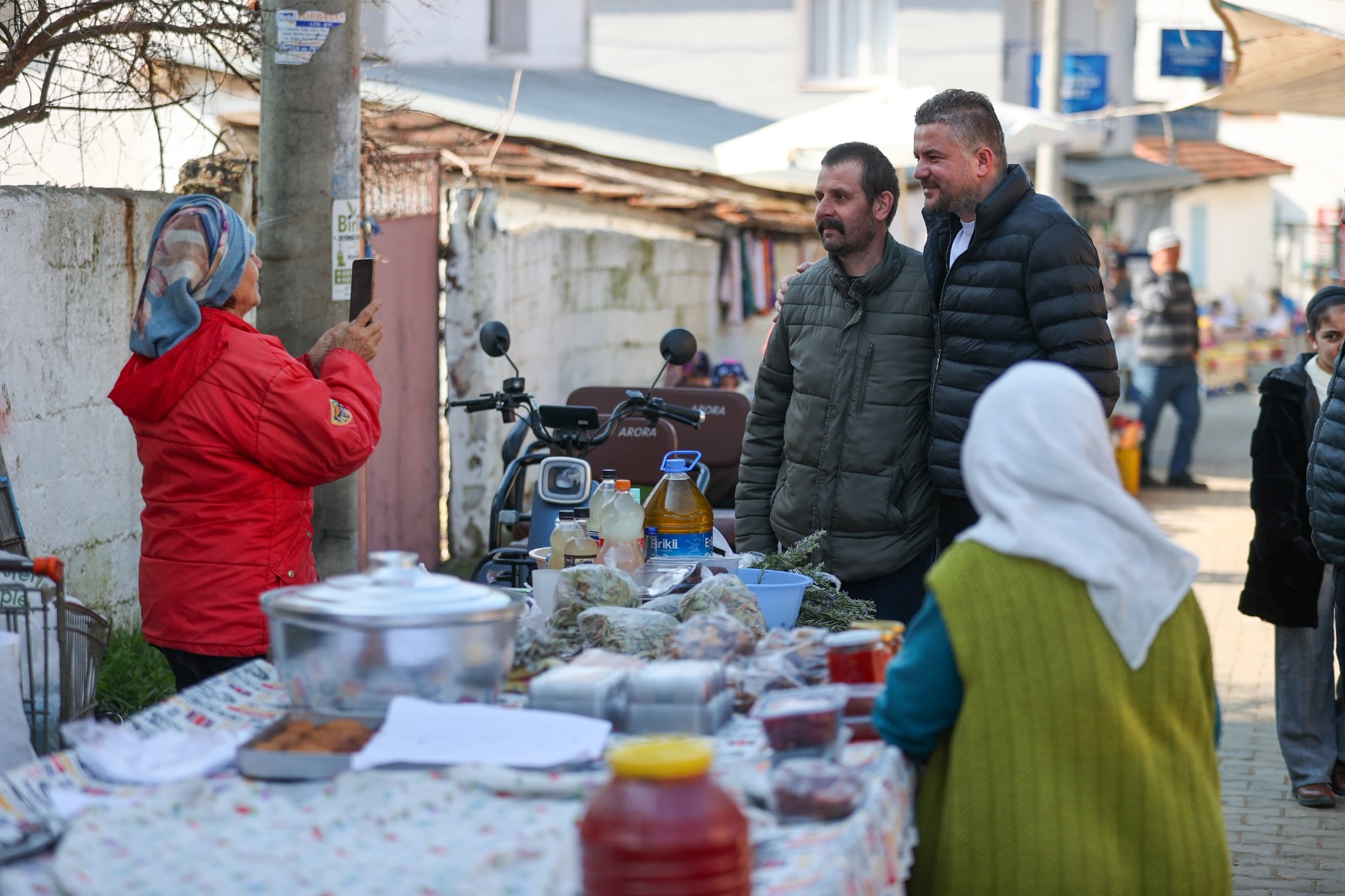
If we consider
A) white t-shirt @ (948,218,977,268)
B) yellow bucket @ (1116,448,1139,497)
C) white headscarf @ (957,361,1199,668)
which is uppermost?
white t-shirt @ (948,218,977,268)

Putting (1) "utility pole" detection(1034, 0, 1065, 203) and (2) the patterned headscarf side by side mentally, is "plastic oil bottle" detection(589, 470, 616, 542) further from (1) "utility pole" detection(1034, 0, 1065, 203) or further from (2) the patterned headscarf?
(1) "utility pole" detection(1034, 0, 1065, 203)

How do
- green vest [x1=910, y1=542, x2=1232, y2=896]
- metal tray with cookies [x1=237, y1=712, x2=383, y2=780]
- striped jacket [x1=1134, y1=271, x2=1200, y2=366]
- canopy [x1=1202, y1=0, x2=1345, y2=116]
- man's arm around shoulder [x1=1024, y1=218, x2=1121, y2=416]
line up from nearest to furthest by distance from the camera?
1. metal tray with cookies [x1=237, y1=712, x2=383, y2=780]
2. green vest [x1=910, y1=542, x2=1232, y2=896]
3. man's arm around shoulder [x1=1024, y1=218, x2=1121, y2=416]
4. canopy [x1=1202, y1=0, x2=1345, y2=116]
5. striped jacket [x1=1134, y1=271, x2=1200, y2=366]

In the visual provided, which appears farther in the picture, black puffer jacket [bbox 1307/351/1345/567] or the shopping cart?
black puffer jacket [bbox 1307/351/1345/567]

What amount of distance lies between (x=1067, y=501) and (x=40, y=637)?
7.37ft

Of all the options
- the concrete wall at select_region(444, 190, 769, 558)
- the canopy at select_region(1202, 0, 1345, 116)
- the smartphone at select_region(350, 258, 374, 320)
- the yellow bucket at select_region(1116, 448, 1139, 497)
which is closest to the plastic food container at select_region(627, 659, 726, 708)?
the smartphone at select_region(350, 258, 374, 320)

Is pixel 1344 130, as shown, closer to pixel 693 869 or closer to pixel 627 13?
pixel 627 13

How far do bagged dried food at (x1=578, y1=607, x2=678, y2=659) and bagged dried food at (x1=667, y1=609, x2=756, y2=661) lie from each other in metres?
0.05

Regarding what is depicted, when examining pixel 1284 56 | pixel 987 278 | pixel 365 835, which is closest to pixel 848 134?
pixel 1284 56

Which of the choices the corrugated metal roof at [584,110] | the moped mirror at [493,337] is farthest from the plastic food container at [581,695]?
the corrugated metal roof at [584,110]

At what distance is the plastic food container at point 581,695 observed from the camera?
2.92m

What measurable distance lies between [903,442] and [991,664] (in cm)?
207

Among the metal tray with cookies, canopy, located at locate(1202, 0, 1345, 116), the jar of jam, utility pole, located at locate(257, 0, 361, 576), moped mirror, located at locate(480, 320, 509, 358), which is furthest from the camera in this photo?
canopy, located at locate(1202, 0, 1345, 116)

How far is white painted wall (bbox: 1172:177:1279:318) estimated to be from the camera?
132ft

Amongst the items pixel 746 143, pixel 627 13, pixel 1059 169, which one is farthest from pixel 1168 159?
pixel 746 143
